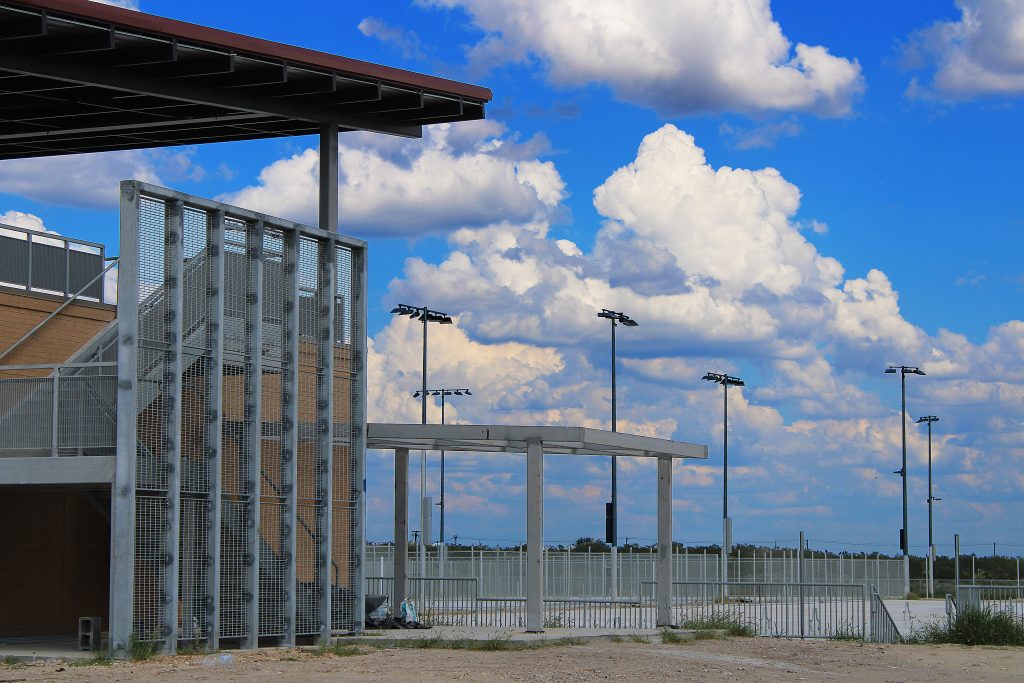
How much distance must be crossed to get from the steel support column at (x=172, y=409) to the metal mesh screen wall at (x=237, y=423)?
0.02 metres

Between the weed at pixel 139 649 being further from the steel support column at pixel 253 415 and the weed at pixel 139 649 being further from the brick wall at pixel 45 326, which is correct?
the brick wall at pixel 45 326

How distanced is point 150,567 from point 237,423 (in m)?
3.00

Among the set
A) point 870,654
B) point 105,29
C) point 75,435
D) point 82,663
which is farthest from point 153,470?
point 870,654

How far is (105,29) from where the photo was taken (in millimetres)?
22906

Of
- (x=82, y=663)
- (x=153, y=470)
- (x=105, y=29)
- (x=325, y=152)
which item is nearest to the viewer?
(x=82, y=663)

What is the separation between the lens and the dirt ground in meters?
19.2

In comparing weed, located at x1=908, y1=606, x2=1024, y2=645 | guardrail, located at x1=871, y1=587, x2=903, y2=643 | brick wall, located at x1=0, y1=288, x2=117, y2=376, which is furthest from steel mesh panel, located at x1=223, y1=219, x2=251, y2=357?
weed, located at x1=908, y1=606, x2=1024, y2=645

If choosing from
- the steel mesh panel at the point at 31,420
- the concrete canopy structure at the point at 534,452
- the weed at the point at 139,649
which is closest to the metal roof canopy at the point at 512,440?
the concrete canopy structure at the point at 534,452

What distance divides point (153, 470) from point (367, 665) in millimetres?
4209

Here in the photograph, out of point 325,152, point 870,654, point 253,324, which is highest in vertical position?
point 325,152

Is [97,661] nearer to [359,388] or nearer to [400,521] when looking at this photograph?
[359,388]

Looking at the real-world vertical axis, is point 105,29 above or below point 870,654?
above

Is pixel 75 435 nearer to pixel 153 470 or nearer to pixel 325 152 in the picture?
pixel 153 470

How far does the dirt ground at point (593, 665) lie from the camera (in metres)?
19.2
